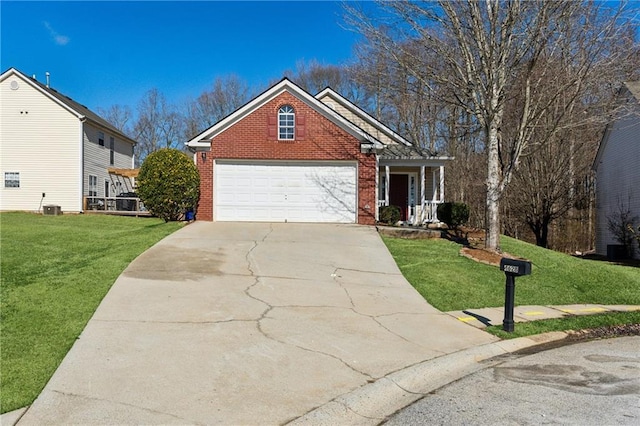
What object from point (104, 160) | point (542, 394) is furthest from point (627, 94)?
point (104, 160)

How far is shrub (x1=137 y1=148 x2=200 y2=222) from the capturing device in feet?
56.7

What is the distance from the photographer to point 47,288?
7.72 meters

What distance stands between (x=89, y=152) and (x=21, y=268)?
65.6 ft

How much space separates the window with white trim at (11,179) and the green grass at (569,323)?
1057 inches

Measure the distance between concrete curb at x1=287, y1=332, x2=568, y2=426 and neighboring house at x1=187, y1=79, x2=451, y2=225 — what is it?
12.1 metres

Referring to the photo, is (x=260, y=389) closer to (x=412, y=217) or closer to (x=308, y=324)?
(x=308, y=324)

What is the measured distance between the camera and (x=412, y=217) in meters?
21.5

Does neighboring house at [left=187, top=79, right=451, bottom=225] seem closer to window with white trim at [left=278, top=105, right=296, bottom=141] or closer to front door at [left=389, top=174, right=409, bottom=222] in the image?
window with white trim at [left=278, top=105, right=296, bottom=141]

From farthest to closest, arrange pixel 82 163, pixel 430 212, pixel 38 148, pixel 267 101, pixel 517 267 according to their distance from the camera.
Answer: pixel 82 163 < pixel 38 148 < pixel 430 212 < pixel 267 101 < pixel 517 267

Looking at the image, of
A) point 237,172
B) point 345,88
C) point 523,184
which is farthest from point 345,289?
point 345,88

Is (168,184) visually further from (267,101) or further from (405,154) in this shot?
(405,154)

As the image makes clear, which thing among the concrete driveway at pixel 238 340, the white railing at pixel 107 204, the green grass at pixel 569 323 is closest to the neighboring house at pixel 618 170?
the green grass at pixel 569 323

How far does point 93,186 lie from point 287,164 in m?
15.2

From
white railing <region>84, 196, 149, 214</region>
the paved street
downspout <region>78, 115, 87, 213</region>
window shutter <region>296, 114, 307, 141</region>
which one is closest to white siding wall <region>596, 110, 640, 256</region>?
window shutter <region>296, 114, 307, 141</region>
